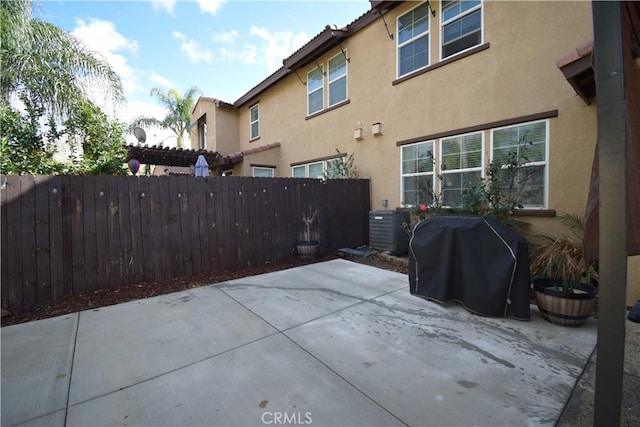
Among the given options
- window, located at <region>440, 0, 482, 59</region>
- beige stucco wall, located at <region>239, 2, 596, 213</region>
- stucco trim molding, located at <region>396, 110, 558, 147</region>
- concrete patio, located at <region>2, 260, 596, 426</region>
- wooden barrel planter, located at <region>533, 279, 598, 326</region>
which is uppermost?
window, located at <region>440, 0, 482, 59</region>

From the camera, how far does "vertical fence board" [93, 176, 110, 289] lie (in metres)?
4.25

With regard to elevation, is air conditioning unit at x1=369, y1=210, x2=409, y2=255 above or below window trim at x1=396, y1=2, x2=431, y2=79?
below

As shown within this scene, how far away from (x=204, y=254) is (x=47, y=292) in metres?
2.12

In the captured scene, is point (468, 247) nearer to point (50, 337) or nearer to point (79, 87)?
point (50, 337)

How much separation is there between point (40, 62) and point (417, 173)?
8163mm

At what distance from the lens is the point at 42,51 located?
5.66m

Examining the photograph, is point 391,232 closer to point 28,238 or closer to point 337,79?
point 337,79

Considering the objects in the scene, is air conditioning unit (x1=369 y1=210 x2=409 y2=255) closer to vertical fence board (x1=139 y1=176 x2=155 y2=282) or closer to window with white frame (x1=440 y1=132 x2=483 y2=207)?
window with white frame (x1=440 y1=132 x2=483 y2=207)

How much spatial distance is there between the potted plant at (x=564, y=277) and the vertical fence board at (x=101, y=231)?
5.90 m

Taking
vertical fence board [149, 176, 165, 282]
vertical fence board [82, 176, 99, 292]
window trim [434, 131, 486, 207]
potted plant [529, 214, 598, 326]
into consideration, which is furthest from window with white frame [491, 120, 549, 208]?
vertical fence board [82, 176, 99, 292]

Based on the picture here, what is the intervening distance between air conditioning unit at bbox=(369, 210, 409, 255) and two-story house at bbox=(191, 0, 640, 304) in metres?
0.73

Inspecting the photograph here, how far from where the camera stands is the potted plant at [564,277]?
118 inches

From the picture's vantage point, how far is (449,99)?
5.99m

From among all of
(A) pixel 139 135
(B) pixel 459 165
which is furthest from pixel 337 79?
(A) pixel 139 135
